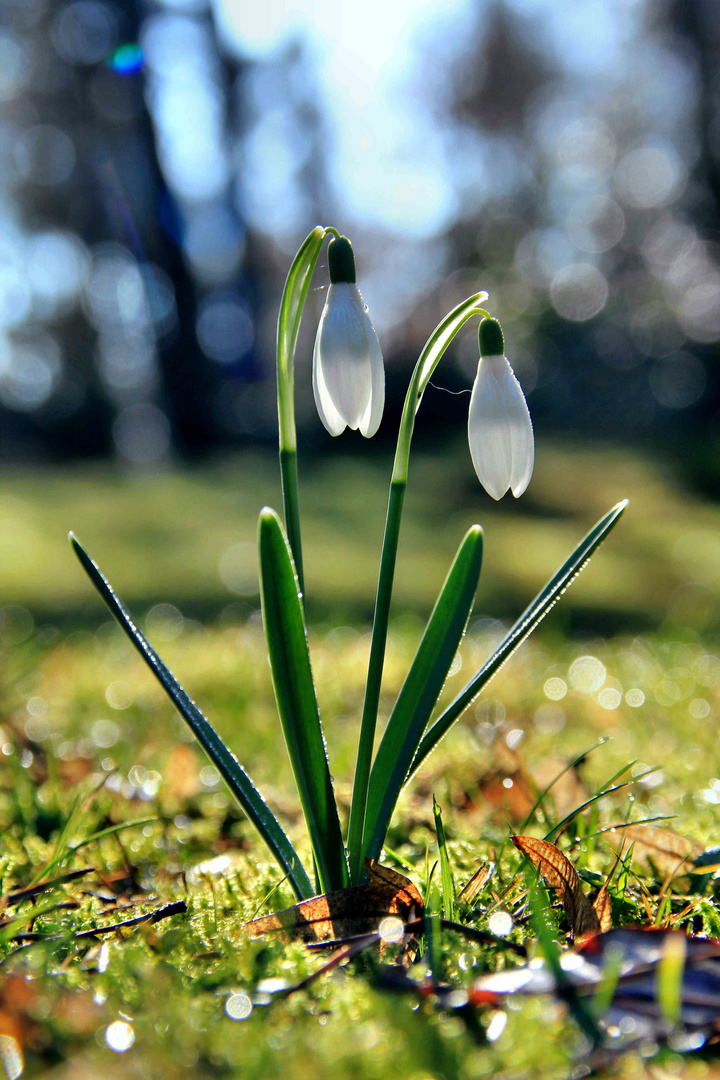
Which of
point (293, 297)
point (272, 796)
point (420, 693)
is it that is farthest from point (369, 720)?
point (272, 796)

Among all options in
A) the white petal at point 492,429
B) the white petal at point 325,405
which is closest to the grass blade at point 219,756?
the white petal at point 325,405

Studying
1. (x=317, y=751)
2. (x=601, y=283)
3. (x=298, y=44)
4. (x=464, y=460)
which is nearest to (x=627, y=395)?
(x=601, y=283)

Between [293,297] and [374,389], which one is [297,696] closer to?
[374,389]

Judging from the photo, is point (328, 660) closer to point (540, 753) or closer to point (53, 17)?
point (540, 753)

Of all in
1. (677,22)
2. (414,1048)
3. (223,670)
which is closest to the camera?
(414,1048)

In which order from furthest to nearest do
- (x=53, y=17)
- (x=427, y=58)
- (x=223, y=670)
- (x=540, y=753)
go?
(x=427, y=58) < (x=53, y=17) < (x=223, y=670) < (x=540, y=753)
